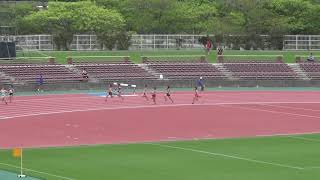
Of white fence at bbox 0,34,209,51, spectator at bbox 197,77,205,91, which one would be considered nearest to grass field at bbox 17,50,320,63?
white fence at bbox 0,34,209,51

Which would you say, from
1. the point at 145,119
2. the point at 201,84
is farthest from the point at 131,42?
the point at 145,119

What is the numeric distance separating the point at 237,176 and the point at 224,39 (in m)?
66.0

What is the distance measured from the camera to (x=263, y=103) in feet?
170

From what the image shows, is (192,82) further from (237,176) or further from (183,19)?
(237,176)

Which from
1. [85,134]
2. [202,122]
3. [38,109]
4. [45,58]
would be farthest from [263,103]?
[45,58]

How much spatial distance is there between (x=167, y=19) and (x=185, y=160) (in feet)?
209

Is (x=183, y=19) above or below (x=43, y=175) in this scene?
above

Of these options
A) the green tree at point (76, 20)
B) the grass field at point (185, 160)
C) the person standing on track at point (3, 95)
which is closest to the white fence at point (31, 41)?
the green tree at point (76, 20)

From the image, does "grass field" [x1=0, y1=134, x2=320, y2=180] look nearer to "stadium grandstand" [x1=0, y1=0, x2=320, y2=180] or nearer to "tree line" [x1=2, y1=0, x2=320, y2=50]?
"stadium grandstand" [x1=0, y1=0, x2=320, y2=180]

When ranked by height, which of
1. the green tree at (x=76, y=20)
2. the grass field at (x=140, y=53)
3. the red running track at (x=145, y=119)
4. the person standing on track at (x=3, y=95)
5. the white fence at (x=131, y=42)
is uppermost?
the green tree at (x=76, y=20)

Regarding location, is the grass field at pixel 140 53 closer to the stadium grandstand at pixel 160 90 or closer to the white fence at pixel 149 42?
the stadium grandstand at pixel 160 90

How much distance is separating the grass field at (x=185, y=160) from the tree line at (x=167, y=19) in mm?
54226

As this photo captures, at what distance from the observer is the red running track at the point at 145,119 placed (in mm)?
34844

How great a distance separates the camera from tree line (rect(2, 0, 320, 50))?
86.2 metres
